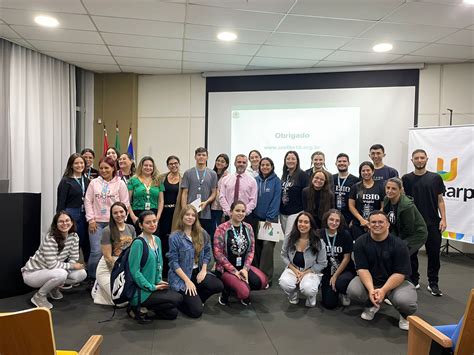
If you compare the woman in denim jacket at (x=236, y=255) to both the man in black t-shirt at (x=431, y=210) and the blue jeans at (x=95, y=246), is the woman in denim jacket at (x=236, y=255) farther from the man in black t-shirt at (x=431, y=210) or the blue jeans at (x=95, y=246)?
the man in black t-shirt at (x=431, y=210)

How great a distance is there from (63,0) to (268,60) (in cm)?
294

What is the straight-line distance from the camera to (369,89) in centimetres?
580

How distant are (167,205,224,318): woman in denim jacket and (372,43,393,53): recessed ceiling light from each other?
345 cm

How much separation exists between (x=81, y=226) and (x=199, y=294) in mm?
1496

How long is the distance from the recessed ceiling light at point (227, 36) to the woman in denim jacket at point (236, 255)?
222 centimetres

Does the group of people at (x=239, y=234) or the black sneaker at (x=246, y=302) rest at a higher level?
the group of people at (x=239, y=234)

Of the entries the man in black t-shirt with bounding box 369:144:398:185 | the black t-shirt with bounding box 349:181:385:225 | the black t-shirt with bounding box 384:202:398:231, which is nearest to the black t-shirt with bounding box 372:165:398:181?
the man in black t-shirt with bounding box 369:144:398:185

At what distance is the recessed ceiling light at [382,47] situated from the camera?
475 cm

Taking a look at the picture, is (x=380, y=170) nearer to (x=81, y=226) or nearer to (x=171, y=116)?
(x=81, y=226)

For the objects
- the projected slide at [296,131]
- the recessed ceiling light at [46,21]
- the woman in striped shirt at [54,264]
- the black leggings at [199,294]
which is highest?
the recessed ceiling light at [46,21]

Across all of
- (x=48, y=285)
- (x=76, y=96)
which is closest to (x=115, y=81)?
(x=76, y=96)

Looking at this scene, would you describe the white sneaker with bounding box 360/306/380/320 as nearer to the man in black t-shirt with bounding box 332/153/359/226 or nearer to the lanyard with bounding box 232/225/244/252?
the man in black t-shirt with bounding box 332/153/359/226

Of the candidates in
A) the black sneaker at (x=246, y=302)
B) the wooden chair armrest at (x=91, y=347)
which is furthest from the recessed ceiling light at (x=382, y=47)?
the wooden chair armrest at (x=91, y=347)

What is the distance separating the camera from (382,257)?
2.96 metres
